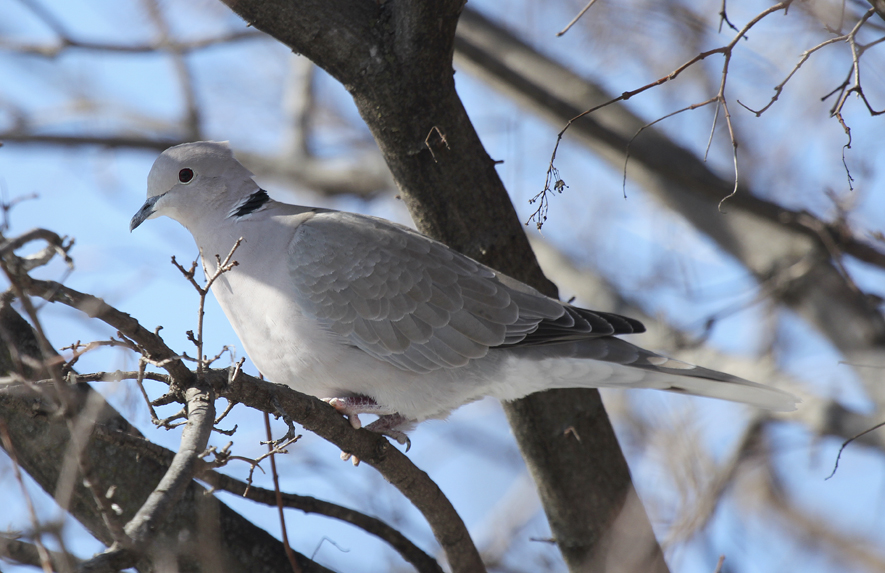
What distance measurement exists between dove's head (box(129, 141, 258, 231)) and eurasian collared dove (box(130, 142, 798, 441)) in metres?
0.24

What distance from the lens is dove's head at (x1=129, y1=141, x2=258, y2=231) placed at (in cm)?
373

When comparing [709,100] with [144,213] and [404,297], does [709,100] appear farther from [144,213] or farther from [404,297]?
[144,213]

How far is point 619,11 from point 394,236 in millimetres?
3525

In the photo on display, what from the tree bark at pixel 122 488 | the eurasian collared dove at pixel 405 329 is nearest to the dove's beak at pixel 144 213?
the eurasian collared dove at pixel 405 329

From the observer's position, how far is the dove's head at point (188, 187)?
373 cm

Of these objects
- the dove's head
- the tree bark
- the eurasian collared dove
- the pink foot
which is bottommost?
the tree bark

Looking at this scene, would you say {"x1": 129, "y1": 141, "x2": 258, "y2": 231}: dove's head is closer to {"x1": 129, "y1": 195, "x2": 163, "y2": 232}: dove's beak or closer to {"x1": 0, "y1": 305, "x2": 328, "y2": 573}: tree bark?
{"x1": 129, "y1": 195, "x2": 163, "y2": 232}: dove's beak

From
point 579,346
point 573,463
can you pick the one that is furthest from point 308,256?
point 573,463

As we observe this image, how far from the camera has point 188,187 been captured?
12.2 ft

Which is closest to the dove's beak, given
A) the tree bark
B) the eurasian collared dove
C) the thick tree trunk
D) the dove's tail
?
the eurasian collared dove

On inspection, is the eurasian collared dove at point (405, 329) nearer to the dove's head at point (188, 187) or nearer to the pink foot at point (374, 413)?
the pink foot at point (374, 413)

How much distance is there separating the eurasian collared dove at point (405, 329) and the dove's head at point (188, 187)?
0.24 meters

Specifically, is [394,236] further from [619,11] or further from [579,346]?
[619,11]

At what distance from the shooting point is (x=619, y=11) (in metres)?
6.02
